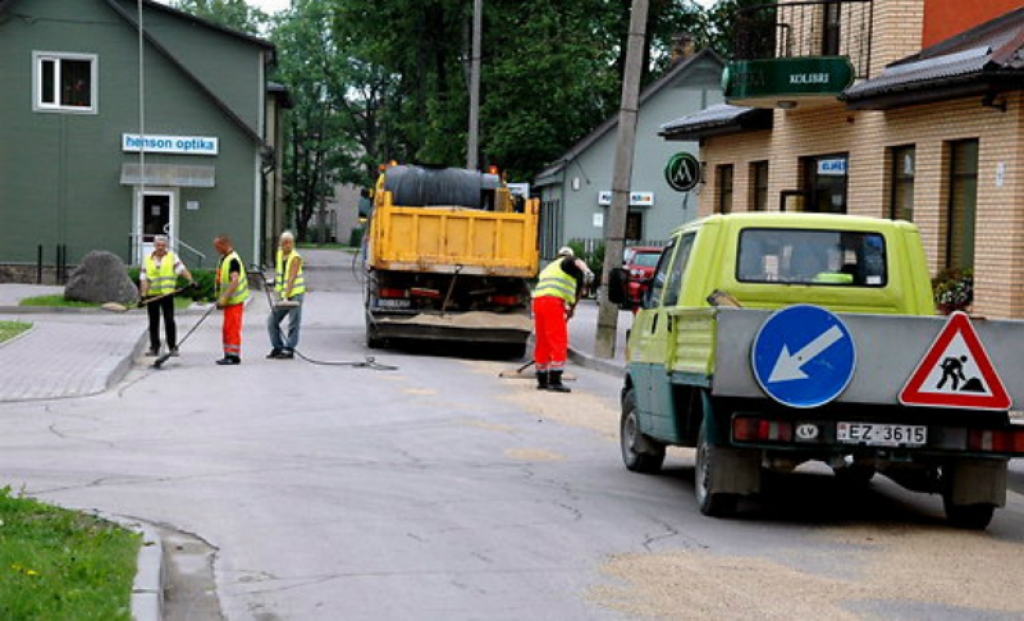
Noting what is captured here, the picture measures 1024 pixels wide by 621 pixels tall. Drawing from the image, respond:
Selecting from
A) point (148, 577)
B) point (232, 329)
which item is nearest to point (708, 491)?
point (148, 577)

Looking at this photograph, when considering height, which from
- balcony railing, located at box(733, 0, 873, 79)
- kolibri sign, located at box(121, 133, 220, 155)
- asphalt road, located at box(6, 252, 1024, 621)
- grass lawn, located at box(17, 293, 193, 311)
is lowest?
grass lawn, located at box(17, 293, 193, 311)

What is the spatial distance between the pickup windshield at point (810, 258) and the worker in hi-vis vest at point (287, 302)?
13.2 m

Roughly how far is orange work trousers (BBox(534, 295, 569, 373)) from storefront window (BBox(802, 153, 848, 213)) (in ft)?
22.8

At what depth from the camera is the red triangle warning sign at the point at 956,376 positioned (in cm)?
991

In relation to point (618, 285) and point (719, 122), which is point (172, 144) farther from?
point (618, 285)

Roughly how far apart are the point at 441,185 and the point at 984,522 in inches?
689

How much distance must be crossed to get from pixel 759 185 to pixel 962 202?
8410 mm

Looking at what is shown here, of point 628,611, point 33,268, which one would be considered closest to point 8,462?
point 628,611

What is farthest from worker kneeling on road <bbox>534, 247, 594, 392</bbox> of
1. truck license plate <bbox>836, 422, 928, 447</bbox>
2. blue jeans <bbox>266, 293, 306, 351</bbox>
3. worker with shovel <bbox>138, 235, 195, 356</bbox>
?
truck license plate <bbox>836, 422, 928, 447</bbox>

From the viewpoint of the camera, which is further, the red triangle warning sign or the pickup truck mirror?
the pickup truck mirror

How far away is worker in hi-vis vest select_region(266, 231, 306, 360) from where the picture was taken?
23750mm

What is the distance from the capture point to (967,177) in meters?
21.5

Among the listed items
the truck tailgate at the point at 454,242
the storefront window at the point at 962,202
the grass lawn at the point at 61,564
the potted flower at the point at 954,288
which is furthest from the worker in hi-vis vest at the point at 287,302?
the grass lawn at the point at 61,564

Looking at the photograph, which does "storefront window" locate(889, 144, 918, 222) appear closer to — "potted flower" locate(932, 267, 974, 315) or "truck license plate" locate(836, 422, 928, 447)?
"potted flower" locate(932, 267, 974, 315)
